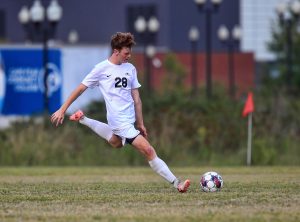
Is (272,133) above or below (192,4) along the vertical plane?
below

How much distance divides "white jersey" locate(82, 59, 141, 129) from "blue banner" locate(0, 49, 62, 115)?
2700 centimetres

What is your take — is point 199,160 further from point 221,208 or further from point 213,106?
point 221,208

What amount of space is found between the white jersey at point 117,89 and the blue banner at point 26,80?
27.0 metres

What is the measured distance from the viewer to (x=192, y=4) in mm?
67250

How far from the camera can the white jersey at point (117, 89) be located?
1570cm

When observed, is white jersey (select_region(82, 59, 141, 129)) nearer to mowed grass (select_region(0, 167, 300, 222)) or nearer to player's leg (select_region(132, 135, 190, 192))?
player's leg (select_region(132, 135, 190, 192))

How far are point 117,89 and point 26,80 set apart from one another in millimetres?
28028

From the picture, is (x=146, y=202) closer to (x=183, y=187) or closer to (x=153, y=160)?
(x=183, y=187)

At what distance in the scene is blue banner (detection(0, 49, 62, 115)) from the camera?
4288 cm

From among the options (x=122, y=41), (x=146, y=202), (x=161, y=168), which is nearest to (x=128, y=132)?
(x=161, y=168)

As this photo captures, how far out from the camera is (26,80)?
43.4 m

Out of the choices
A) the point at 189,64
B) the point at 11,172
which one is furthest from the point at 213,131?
the point at 189,64

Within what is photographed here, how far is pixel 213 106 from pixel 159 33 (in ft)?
111

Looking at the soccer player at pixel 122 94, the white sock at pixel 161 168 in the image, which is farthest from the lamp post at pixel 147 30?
the white sock at pixel 161 168
